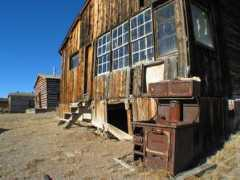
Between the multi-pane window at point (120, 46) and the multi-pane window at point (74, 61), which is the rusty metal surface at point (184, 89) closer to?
the multi-pane window at point (120, 46)

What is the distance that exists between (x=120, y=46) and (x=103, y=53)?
1.33 meters

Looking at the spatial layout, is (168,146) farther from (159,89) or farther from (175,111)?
(159,89)

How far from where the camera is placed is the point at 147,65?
7859mm

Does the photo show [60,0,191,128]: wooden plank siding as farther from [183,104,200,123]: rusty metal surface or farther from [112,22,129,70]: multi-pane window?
[183,104,200,123]: rusty metal surface

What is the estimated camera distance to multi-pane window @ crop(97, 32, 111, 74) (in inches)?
402

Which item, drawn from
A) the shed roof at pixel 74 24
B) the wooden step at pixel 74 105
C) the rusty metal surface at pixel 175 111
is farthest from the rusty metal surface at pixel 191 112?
the shed roof at pixel 74 24

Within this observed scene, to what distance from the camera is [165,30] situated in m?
7.37

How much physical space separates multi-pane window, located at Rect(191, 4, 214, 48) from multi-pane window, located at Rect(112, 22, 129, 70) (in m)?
2.61

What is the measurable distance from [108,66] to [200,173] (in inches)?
244

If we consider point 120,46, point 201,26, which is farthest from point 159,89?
point 120,46

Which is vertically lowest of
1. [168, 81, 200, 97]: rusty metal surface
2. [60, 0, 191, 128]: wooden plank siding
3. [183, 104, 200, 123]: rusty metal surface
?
[183, 104, 200, 123]: rusty metal surface

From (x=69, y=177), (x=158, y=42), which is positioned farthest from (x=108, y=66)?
(x=69, y=177)

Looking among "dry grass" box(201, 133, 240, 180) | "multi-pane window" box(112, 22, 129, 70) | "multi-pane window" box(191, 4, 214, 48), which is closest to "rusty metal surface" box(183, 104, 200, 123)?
"dry grass" box(201, 133, 240, 180)

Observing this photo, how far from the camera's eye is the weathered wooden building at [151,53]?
267 inches
